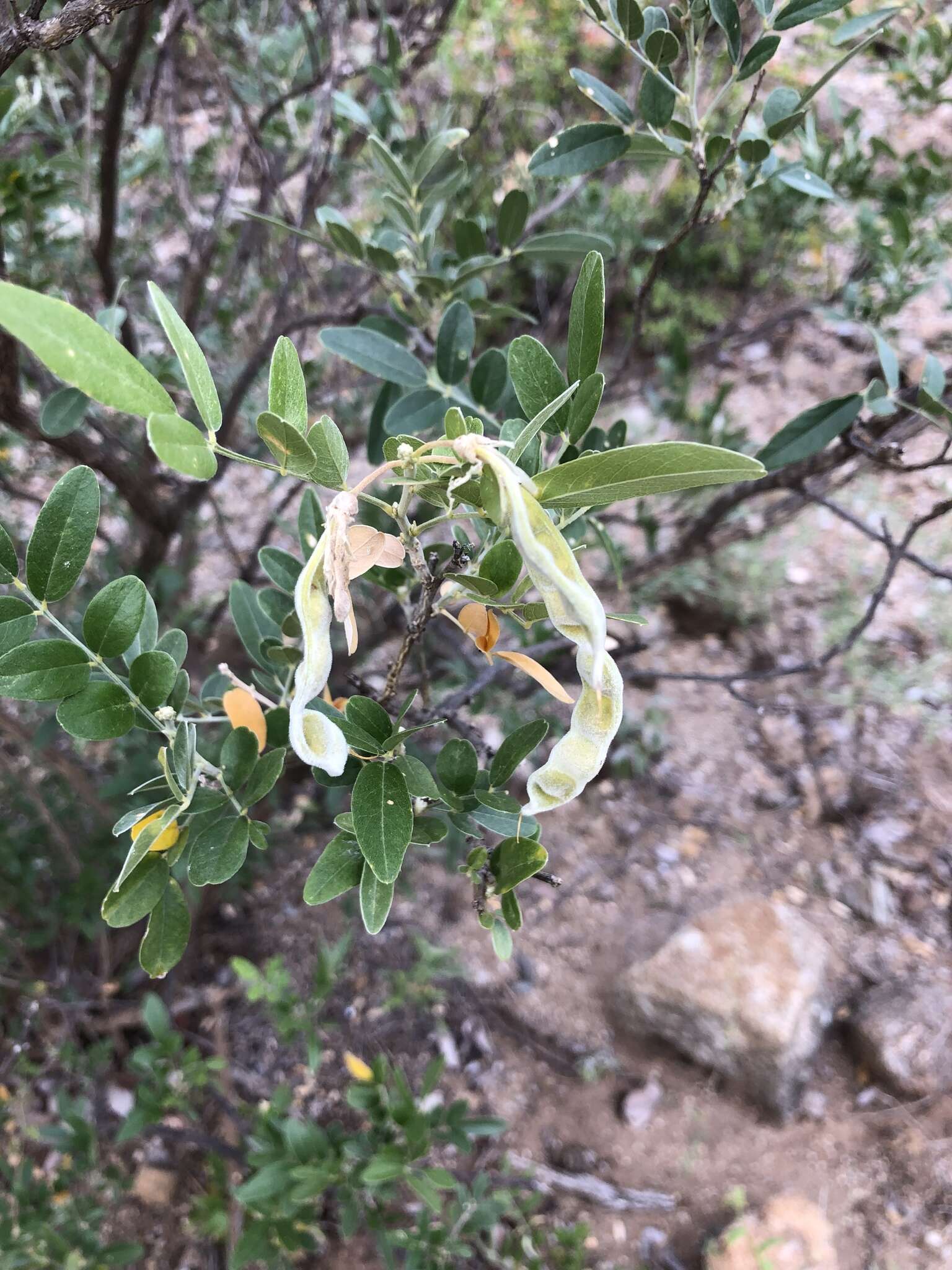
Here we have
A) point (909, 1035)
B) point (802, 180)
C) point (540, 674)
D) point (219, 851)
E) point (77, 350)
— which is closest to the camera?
point (77, 350)

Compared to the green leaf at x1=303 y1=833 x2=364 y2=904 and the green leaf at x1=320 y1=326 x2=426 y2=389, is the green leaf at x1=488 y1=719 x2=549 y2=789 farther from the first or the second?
the green leaf at x1=320 y1=326 x2=426 y2=389

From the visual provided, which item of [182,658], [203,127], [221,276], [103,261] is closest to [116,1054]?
[182,658]

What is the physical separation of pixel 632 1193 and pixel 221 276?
2033mm

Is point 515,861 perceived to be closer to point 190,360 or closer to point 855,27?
point 190,360

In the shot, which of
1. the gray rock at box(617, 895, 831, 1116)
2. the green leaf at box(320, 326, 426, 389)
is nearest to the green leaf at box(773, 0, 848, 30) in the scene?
the green leaf at box(320, 326, 426, 389)

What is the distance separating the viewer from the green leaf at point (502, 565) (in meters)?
0.44

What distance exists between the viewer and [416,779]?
493 mm

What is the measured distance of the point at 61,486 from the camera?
0.48 meters

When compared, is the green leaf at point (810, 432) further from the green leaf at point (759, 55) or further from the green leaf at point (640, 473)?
the green leaf at point (640, 473)

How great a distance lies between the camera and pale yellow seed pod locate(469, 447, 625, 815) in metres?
0.29

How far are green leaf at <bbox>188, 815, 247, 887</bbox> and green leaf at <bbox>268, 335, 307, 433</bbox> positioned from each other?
0.87ft

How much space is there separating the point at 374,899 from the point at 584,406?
32 centimetres

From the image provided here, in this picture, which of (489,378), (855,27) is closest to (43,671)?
(489,378)

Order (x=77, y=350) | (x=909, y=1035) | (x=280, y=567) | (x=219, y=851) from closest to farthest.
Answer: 1. (x=77, y=350)
2. (x=219, y=851)
3. (x=280, y=567)
4. (x=909, y=1035)
